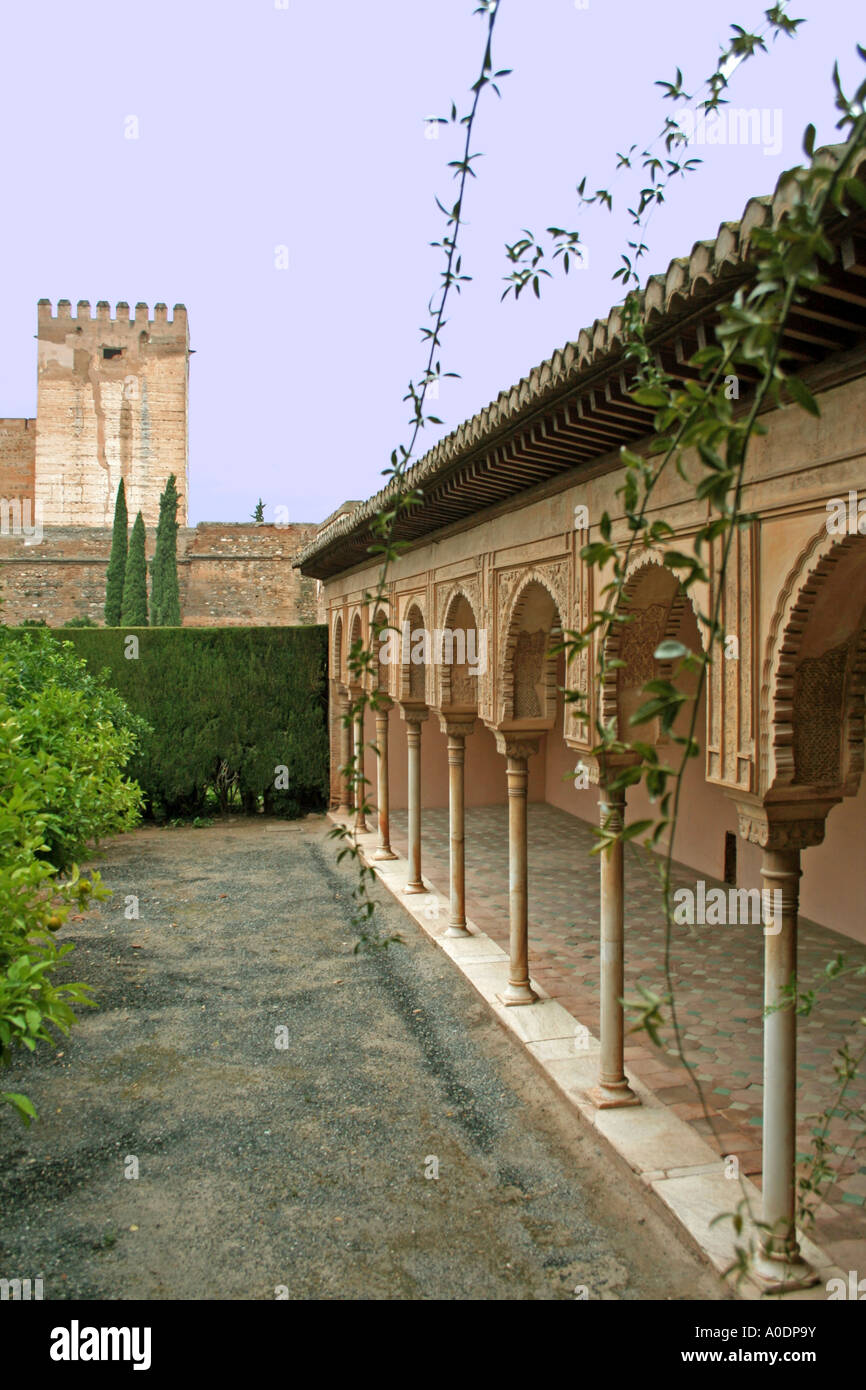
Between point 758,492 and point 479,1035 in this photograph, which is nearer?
point 758,492

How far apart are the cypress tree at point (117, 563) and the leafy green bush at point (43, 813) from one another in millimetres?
12311

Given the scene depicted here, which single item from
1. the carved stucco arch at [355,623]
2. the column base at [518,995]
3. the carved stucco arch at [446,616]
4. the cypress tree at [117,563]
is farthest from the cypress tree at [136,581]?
the column base at [518,995]

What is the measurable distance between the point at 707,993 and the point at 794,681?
4.43 m

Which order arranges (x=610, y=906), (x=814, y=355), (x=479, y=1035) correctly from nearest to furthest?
(x=814, y=355) < (x=610, y=906) < (x=479, y=1035)

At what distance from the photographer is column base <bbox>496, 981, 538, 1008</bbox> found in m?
7.38

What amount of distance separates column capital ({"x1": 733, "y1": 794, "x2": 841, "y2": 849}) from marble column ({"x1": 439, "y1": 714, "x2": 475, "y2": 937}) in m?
4.83

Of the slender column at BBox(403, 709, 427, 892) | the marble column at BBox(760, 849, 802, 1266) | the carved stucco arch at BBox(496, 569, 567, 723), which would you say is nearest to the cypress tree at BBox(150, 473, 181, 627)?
the slender column at BBox(403, 709, 427, 892)

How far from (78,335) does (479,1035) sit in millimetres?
35473

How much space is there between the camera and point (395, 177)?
2.20 metres

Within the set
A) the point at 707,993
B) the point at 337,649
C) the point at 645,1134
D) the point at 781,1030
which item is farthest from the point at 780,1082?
the point at 337,649

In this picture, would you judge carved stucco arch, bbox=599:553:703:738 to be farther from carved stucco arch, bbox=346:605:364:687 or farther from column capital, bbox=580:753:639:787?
carved stucco arch, bbox=346:605:364:687

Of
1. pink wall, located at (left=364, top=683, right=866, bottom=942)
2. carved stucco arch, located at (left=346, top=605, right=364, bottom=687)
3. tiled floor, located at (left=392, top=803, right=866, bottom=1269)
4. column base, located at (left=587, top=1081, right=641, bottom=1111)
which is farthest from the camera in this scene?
carved stucco arch, located at (left=346, top=605, right=364, bottom=687)
